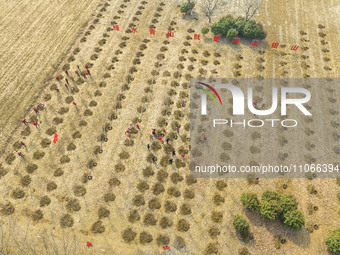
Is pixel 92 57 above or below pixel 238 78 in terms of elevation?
above

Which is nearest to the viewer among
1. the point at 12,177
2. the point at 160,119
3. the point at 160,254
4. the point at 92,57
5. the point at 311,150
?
the point at 160,254

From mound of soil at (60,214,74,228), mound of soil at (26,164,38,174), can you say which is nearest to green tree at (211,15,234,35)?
mound of soil at (26,164,38,174)

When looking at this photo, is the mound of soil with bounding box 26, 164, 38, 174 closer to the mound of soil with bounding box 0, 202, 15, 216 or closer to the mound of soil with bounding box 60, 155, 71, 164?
the mound of soil with bounding box 60, 155, 71, 164

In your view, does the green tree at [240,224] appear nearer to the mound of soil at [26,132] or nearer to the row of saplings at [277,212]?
the row of saplings at [277,212]

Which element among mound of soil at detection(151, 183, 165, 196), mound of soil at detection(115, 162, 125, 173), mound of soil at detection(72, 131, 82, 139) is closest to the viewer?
mound of soil at detection(151, 183, 165, 196)

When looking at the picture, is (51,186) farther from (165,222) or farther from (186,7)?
(186,7)

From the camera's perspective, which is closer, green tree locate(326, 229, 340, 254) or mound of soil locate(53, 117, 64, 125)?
green tree locate(326, 229, 340, 254)

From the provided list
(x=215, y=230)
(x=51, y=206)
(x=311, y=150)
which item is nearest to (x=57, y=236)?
(x=51, y=206)

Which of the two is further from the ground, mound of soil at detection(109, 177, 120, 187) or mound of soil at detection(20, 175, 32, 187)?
mound of soil at detection(20, 175, 32, 187)

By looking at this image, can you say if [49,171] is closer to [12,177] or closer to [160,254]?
[12,177]
